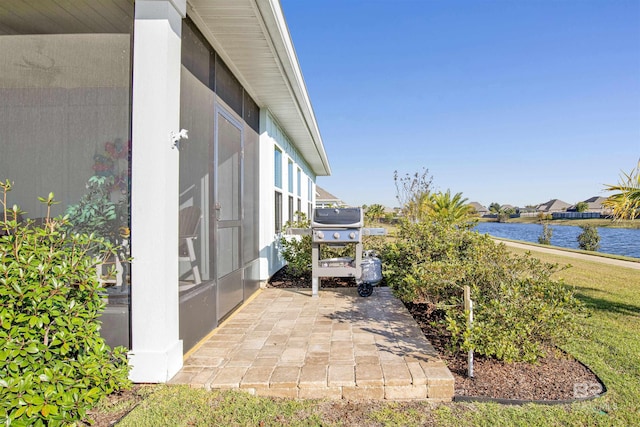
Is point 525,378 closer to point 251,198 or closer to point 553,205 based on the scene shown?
point 251,198

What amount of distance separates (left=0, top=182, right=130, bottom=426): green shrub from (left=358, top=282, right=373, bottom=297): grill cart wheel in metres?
3.71

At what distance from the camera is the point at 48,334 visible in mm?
1973

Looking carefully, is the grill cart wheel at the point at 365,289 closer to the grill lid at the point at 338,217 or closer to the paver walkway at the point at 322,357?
the paver walkway at the point at 322,357

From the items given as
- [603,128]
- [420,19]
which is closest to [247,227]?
[420,19]

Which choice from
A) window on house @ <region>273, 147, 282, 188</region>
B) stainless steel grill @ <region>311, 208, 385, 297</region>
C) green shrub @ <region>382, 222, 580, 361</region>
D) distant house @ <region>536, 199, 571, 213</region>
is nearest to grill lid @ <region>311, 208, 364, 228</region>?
stainless steel grill @ <region>311, 208, 385, 297</region>

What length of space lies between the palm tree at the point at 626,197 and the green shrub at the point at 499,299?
6.38 feet

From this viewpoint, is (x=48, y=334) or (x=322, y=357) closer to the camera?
(x=48, y=334)

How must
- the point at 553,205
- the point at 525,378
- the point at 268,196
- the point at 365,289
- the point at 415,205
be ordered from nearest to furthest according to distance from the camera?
the point at 525,378 → the point at 365,289 → the point at 268,196 → the point at 415,205 → the point at 553,205

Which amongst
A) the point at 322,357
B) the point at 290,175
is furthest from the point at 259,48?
the point at 290,175

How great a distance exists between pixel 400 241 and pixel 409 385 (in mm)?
3401

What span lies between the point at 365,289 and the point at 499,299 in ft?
8.35

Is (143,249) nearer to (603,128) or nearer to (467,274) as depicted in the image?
(467,274)

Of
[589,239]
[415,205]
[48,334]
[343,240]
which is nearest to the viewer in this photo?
[48,334]

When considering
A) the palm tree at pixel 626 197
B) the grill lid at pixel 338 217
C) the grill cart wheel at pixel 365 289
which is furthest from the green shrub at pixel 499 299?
the palm tree at pixel 626 197
